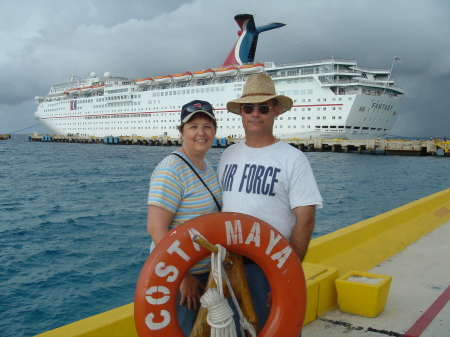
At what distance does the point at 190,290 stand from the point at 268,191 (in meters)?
0.47

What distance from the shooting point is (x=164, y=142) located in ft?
129

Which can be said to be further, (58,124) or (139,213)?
(58,124)

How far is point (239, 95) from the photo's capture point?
3616 cm

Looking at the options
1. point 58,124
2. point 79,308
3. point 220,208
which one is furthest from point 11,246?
point 58,124

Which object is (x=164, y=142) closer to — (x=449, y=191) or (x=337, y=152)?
(x=337, y=152)

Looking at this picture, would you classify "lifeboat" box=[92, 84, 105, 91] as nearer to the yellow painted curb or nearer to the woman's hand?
the yellow painted curb

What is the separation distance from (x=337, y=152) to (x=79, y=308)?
93.9ft

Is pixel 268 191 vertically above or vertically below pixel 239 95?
below

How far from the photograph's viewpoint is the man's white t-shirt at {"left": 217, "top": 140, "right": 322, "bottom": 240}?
160cm

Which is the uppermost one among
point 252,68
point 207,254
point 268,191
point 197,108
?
point 252,68

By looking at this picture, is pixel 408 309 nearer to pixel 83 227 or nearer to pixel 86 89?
pixel 83 227

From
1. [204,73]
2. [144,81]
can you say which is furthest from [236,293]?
[144,81]

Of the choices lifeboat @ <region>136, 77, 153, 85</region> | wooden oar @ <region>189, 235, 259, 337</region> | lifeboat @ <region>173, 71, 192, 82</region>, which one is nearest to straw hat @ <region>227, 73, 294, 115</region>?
wooden oar @ <region>189, 235, 259, 337</region>

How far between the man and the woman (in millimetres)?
105
